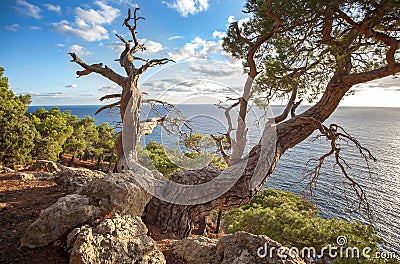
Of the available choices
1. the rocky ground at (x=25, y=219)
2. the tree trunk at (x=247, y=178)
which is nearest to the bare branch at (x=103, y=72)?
the rocky ground at (x=25, y=219)

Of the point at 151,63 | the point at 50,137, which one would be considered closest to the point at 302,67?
the point at 151,63

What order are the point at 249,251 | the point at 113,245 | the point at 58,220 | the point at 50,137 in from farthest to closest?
the point at 50,137
the point at 58,220
the point at 249,251
the point at 113,245

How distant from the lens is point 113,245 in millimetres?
2490

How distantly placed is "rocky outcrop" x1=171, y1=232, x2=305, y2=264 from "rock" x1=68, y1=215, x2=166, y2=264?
22.1 inches

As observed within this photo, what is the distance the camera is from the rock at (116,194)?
133 inches

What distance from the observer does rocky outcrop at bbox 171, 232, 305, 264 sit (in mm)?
2508

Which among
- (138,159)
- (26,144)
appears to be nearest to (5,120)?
(26,144)

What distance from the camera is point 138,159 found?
556 cm

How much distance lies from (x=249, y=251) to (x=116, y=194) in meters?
2.03

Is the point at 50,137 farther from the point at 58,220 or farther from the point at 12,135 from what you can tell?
the point at 58,220

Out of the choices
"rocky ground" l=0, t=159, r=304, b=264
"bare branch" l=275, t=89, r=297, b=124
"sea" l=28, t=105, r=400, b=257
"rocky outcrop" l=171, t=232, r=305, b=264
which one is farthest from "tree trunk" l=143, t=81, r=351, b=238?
"rocky outcrop" l=171, t=232, r=305, b=264

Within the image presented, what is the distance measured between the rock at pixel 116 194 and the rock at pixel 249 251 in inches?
57.7

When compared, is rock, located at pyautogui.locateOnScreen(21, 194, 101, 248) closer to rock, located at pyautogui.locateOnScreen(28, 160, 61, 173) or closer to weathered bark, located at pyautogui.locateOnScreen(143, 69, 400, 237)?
weathered bark, located at pyautogui.locateOnScreen(143, 69, 400, 237)

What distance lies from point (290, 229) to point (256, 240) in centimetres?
445
